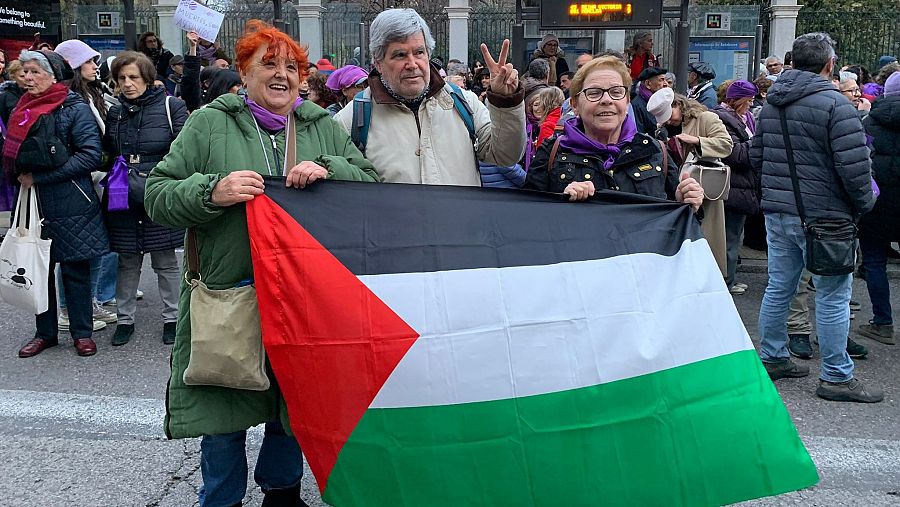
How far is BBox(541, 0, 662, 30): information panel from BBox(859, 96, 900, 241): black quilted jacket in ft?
→ 15.7

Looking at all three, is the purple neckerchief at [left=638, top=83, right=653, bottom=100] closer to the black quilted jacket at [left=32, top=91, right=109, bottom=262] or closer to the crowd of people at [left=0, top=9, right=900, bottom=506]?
the crowd of people at [left=0, top=9, right=900, bottom=506]

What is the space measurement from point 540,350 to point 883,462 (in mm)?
2395

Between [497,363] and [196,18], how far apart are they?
5.92 m

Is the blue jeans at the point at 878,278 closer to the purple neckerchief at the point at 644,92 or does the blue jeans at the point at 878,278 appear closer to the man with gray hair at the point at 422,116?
the purple neckerchief at the point at 644,92

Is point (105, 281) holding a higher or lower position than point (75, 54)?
lower

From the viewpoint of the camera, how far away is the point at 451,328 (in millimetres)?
2871

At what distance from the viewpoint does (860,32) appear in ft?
57.4

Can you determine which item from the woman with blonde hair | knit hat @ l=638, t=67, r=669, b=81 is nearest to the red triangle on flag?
the woman with blonde hair

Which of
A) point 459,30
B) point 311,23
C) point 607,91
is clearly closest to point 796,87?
point 607,91

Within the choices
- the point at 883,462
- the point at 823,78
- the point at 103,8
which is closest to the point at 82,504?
the point at 883,462

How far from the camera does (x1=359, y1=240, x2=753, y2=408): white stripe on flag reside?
2842 mm

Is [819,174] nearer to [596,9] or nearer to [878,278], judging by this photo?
[878,278]

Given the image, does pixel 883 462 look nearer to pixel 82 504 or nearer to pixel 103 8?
pixel 82 504

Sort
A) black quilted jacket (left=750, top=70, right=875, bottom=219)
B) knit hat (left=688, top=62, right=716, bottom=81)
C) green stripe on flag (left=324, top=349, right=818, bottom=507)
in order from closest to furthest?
green stripe on flag (left=324, top=349, right=818, bottom=507)
black quilted jacket (left=750, top=70, right=875, bottom=219)
knit hat (left=688, top=62, right=716, bottom=81)
